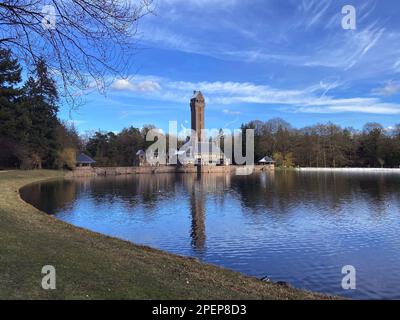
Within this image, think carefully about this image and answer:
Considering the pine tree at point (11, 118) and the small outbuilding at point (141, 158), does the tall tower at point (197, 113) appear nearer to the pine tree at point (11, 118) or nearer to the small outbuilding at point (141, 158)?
the small outbuilding at point (141, 158)

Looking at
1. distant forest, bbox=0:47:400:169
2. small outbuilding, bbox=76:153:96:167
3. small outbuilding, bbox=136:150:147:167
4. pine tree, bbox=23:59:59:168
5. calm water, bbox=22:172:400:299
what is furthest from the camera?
small outbuilding, bbox=136:150:147:167

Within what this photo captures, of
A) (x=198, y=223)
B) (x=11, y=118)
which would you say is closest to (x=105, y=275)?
(x=198, y=223)

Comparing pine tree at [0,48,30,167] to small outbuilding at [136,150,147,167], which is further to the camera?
small outbuilding at [136,150,147,167]

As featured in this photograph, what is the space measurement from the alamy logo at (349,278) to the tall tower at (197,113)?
345 feet

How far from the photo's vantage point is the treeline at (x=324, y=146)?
4454 inches

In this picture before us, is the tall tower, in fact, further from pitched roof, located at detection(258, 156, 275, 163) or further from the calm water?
the calm water

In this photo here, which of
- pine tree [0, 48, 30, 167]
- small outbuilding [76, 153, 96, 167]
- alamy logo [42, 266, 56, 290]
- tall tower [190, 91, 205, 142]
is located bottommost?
alamy logo [42, 266, 56, 290]

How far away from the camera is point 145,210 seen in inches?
1143

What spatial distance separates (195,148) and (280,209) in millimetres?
81629

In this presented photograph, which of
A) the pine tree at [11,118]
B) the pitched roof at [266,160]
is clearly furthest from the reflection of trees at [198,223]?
the pitched roof at [266,160]

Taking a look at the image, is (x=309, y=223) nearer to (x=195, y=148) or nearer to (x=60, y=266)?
(x=60, y=266)

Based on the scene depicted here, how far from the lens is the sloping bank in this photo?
7.09 meters

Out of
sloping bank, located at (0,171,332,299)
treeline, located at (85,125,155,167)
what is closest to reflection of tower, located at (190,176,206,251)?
sloping bank, located at (0,171,332,299)

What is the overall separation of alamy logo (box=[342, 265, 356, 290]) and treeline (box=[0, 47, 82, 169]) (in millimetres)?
27330
